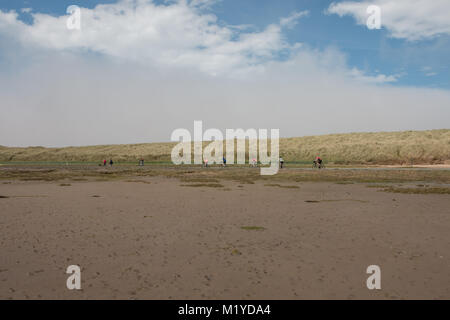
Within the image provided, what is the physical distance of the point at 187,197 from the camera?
1861 cm

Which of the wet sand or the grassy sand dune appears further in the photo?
the grassy sand dune

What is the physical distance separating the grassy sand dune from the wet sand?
63046mm

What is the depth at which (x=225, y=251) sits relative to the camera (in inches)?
328

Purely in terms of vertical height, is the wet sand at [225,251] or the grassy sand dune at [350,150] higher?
the grassy sand dune at [350,150]

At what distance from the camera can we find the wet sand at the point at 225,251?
6070mm

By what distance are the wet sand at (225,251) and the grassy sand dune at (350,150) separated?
63.0 m

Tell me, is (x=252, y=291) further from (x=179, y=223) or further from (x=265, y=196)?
(x=265, y=196)

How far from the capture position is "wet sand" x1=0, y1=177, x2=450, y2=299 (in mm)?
6070

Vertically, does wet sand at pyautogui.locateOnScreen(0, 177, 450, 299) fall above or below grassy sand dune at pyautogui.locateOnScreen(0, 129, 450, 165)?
below

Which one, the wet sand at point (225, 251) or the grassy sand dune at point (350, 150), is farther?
the grassy sand dune at point (350, 150)

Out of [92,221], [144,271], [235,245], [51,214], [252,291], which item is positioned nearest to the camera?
[252,291]

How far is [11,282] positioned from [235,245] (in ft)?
16.5
